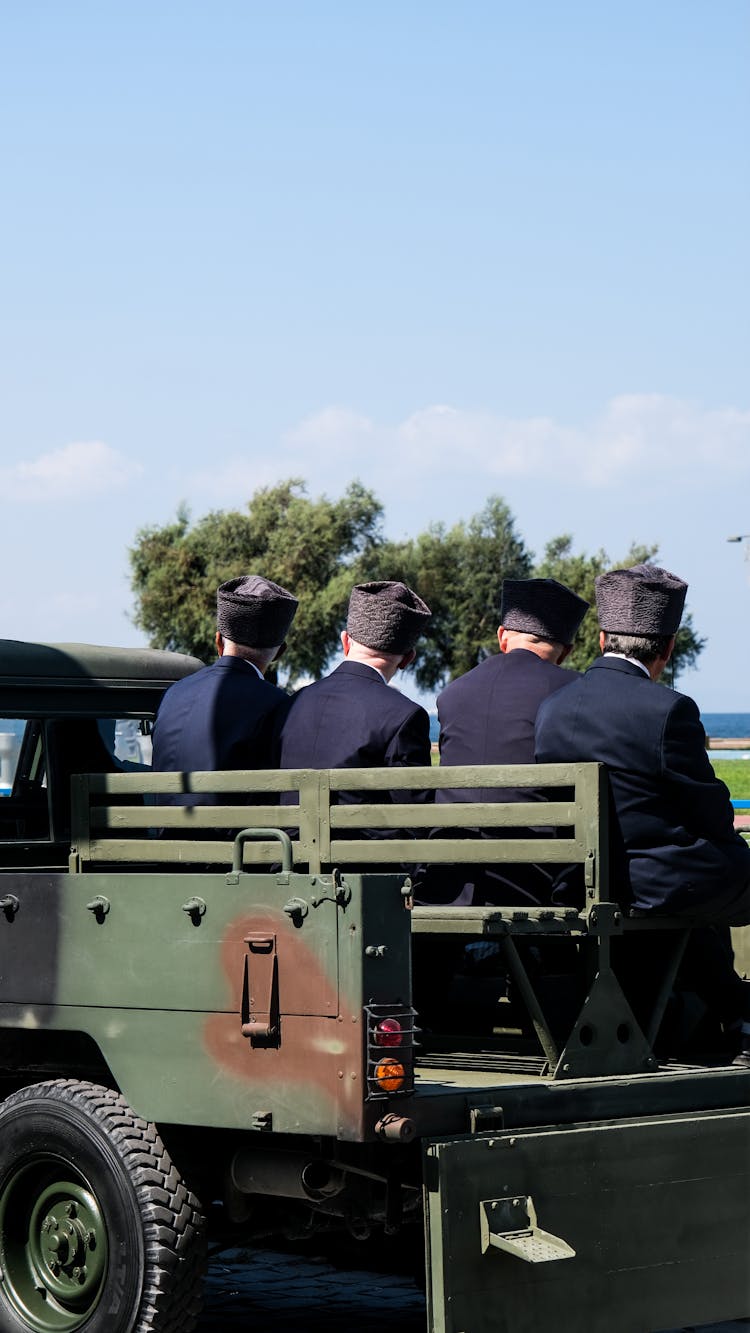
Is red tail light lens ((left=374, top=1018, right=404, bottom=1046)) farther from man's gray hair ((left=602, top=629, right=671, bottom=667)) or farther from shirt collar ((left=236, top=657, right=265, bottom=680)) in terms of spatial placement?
shirt collar ((left=236, top=657, right=265, bottom=680))

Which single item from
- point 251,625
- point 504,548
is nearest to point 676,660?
point 504,548

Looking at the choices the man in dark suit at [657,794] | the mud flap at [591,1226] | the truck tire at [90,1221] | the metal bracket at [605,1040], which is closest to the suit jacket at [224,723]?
the man in dark suit at [657,794]

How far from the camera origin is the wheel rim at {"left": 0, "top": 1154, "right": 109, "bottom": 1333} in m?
5.38

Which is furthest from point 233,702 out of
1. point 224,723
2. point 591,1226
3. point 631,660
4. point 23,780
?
point 591,1226

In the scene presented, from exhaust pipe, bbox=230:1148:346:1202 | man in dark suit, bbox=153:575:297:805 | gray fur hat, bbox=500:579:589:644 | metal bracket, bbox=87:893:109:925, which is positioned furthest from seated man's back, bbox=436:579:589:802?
exhaust pipe, bbox=230:1148:346:1202

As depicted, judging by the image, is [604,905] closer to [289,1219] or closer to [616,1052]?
Result: [616,1052]

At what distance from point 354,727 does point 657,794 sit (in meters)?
0.95

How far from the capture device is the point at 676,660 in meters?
84.5

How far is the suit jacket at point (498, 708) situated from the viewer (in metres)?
6.21

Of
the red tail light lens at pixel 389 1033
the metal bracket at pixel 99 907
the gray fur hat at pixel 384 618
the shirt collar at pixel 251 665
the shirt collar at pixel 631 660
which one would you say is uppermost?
the gray fur hat at pixel 384 618

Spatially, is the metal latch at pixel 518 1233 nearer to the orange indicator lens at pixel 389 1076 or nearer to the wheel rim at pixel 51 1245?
the orange indicator lens at pixel 389 1076

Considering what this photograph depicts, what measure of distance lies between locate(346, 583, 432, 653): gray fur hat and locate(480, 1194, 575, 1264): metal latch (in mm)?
1956

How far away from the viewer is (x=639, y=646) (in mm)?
6008

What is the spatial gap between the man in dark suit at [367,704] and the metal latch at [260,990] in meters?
0.96
